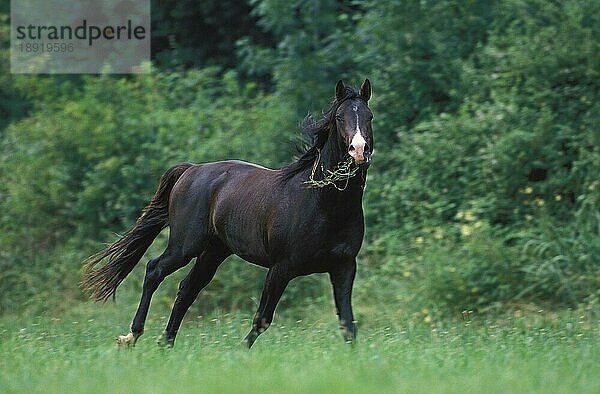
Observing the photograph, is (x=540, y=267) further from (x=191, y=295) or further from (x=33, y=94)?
(x=33, y=94)

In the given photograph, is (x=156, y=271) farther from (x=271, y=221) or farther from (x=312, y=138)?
(x=312, y=138)

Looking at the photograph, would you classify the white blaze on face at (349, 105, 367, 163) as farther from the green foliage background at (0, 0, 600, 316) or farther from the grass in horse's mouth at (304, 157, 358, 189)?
the green foliage background at (0, 0, 600, 316)

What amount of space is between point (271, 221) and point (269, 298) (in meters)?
0.62

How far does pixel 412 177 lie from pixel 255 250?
5.88 metres

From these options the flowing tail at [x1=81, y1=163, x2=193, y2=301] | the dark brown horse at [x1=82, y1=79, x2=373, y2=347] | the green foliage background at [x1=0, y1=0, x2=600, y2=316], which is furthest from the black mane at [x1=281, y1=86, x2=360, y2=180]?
the green foliage background at [x1=0, y1=0, x2=600, y2=316]

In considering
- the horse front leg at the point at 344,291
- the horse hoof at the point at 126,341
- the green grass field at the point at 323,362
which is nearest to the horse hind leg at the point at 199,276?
the green grass field at the point at 323,362

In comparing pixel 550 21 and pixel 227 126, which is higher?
pixel 550 21

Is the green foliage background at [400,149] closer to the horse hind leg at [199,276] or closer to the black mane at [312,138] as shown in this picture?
the horse hind leg at [199,276]

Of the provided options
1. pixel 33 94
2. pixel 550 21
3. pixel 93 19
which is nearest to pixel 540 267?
pixel 550 21

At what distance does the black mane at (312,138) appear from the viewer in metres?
8.44

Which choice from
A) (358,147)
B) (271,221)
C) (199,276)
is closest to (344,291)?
(271,221)

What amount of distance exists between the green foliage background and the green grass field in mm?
2643

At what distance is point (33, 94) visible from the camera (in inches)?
780

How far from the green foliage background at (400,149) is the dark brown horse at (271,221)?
368cm
